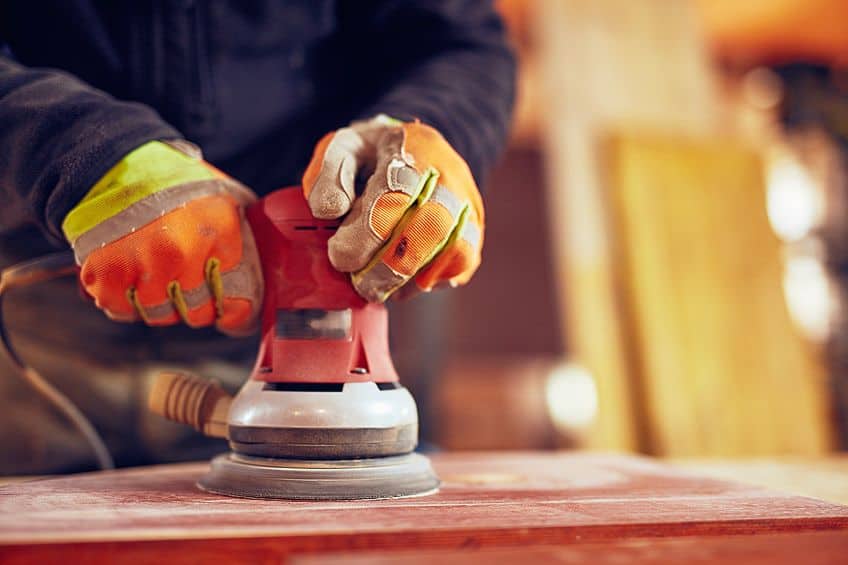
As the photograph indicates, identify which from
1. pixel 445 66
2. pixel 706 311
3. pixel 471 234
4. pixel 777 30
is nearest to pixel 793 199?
pixel 777 30

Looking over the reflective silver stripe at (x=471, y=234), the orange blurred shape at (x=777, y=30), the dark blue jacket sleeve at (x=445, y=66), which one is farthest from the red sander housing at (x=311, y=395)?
the orange blurred shape at (x=777, y=30)

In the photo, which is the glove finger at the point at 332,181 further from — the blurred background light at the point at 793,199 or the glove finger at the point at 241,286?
the blurred background light at the point at 793,199

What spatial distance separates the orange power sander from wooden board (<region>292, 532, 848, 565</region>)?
0.21 meters

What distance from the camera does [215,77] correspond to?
3.69 ft

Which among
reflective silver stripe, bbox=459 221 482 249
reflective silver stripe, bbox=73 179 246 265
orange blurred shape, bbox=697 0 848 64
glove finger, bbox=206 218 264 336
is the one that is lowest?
glove finger, bbox=206 218 264 336

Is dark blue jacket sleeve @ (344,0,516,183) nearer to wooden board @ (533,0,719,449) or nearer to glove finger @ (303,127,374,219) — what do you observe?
glove finger @ (303,127,374,219)

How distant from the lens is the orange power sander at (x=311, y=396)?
2.54 feet

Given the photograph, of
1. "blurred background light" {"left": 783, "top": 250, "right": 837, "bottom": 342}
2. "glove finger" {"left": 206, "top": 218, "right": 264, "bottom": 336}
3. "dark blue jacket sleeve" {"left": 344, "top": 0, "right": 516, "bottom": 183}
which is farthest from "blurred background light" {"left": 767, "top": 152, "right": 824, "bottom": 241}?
"glove finger" {"left": 206, "top": 218, "right": 264, "bottom": 336}

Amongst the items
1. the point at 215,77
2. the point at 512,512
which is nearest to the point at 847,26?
the point at 215,77

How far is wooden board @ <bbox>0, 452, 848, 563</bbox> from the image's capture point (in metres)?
0.56

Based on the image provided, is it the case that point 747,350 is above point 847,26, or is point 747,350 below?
below

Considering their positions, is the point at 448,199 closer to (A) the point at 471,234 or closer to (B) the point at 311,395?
(A) the point at 471,234

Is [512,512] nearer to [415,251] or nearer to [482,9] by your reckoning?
[415,251]

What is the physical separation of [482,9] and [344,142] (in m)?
0.58
